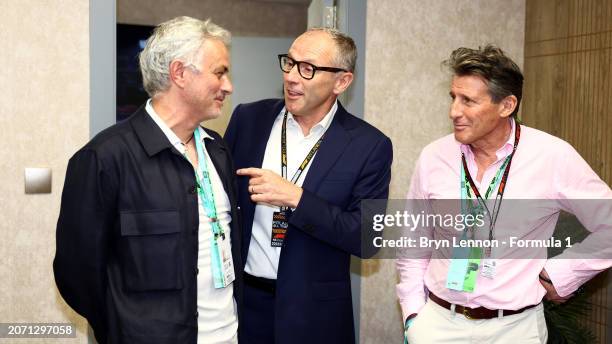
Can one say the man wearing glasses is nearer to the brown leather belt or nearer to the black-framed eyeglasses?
the black-framed eyeglasses

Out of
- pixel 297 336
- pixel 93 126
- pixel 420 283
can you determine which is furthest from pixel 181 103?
pixel 93 126

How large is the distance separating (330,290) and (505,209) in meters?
0.73

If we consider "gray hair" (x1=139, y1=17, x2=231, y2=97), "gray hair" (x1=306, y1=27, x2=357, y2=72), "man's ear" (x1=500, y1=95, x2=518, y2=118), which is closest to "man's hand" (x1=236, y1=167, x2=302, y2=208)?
"gray hair" (x1=139, y1=17, x2=231, y2=97)

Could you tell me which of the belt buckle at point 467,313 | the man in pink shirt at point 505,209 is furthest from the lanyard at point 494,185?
the belt buckle at point 467,313

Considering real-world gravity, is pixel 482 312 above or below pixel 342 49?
below

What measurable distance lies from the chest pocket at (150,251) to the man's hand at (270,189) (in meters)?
0.36

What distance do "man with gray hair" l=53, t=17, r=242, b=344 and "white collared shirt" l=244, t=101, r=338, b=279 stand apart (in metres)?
0.37

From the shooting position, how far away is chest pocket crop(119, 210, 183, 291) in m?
1.80

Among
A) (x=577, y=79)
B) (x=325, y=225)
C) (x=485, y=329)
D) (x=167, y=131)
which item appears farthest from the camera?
(x=577, y=79)

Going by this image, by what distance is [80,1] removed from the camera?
10.1 feet

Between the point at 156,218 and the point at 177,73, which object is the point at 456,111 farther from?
the point at 156,218

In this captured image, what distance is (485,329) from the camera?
2.11 metres

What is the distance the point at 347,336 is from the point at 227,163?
88cm

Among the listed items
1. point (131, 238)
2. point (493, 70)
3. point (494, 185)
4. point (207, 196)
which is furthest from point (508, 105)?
point (131, 238)
